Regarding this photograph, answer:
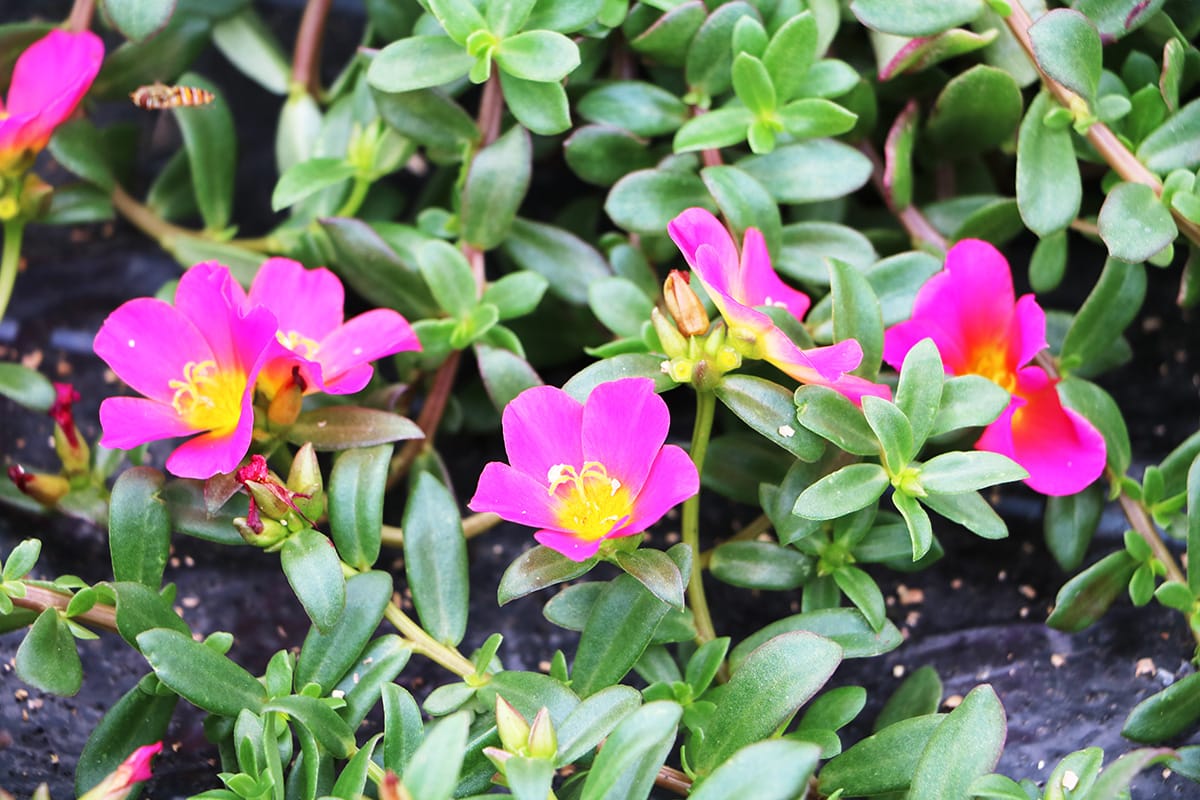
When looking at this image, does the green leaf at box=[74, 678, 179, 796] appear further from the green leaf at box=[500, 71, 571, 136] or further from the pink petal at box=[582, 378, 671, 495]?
the green leaf at box=[500, 71, 571, 136]

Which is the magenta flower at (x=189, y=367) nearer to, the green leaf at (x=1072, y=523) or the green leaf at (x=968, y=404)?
the green leaf at (x=968, y=404)

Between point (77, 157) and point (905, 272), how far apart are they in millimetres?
906

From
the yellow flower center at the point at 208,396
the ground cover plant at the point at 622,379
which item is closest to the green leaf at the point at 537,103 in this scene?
the ground cover plant at the point at 622,379

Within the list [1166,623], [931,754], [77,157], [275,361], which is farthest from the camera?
[77,157]

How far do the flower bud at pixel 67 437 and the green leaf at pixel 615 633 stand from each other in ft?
1.79

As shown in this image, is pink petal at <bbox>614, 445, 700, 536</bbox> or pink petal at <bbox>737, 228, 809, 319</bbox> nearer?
pink petal at <bbox>614, 445, 700, 536</bbox>

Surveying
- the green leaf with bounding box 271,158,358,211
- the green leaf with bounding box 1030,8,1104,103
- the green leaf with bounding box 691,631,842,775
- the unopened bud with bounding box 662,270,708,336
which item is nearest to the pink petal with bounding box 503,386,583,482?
the unopened bud with bounding box 662,270,708,336

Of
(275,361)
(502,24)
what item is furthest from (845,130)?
(275,361)

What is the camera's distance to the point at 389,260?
46.5 inches

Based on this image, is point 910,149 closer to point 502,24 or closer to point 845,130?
point 845,130

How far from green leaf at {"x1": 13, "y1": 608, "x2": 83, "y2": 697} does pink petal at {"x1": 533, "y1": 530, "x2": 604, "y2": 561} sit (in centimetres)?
42

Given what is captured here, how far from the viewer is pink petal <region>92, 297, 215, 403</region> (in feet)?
3.40

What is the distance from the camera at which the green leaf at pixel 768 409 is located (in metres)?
0.95

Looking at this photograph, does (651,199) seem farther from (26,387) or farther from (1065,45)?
(26,387)
